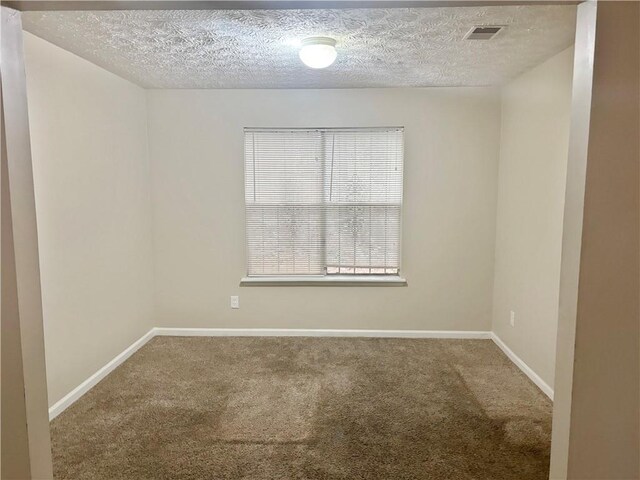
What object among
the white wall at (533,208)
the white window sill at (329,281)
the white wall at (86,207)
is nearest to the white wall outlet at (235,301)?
the white window sill at (329,281)

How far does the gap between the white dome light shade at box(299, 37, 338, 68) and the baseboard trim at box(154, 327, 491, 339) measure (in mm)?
2561

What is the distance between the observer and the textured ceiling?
2160 mm

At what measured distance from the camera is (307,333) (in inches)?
162

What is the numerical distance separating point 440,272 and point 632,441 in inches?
102

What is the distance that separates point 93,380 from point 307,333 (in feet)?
6.21

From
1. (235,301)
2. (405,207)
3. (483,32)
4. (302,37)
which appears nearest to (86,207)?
(235,301)

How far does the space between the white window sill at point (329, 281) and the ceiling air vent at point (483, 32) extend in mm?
2237

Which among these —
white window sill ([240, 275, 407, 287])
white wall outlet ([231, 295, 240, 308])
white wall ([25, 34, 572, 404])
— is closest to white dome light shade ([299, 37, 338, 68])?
white wall ([25, 34, 572, 404])

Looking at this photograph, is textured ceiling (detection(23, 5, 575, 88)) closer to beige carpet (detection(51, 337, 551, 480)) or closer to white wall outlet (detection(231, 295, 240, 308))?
white wall outlet (detection(231, 295, 240, 308))

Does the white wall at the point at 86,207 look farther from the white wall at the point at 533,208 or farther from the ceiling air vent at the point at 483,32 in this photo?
the white wall at the point at 533,208

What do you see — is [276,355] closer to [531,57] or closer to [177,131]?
[177,131]

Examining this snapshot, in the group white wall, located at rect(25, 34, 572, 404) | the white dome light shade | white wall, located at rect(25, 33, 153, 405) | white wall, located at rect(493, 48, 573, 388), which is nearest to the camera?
the white dome light shade

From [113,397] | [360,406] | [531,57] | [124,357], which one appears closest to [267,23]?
[531,57]

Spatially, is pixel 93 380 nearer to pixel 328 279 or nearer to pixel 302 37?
pixel 328 279
